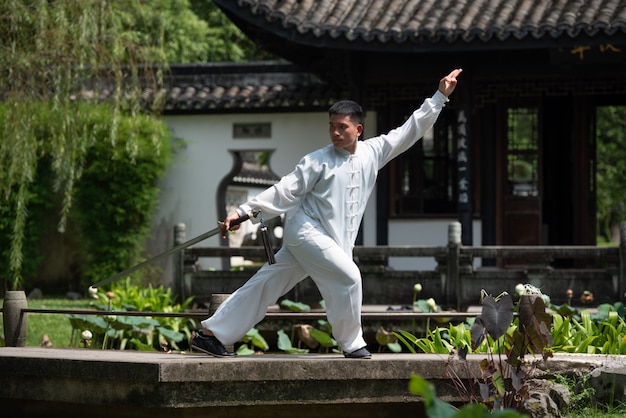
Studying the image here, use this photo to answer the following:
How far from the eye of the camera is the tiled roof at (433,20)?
42.9ft

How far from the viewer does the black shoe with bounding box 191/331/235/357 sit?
265 inches

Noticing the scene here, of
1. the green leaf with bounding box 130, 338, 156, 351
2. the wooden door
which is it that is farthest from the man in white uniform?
the wooden door

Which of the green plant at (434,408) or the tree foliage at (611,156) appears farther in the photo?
the tree foliage at (611,156)

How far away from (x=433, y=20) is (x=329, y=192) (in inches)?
295

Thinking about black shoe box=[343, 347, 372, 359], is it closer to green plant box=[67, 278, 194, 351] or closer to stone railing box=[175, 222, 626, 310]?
green plant box=[67, 278, 194, 351]

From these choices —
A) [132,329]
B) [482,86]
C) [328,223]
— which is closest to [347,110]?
[328,223]

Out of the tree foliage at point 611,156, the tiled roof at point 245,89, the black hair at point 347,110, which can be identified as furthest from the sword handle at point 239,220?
the tree foliage at point 611,156

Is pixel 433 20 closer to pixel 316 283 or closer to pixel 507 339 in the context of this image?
pixel 316 283

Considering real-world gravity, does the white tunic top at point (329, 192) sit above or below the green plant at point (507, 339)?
above

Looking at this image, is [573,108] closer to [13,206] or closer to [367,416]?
[13,206]

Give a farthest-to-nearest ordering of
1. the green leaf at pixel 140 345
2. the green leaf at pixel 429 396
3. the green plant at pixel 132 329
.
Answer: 1. the green plant at pixel 132 329
2. the green leaf at pixel 140 345
3. the green leaf at pixel 429 396

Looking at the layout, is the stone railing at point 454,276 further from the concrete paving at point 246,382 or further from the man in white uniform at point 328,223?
the man in white uniform at point 328,223

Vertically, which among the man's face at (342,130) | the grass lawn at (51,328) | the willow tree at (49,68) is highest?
the willow tree at (49,68)

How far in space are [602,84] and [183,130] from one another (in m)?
5.92
